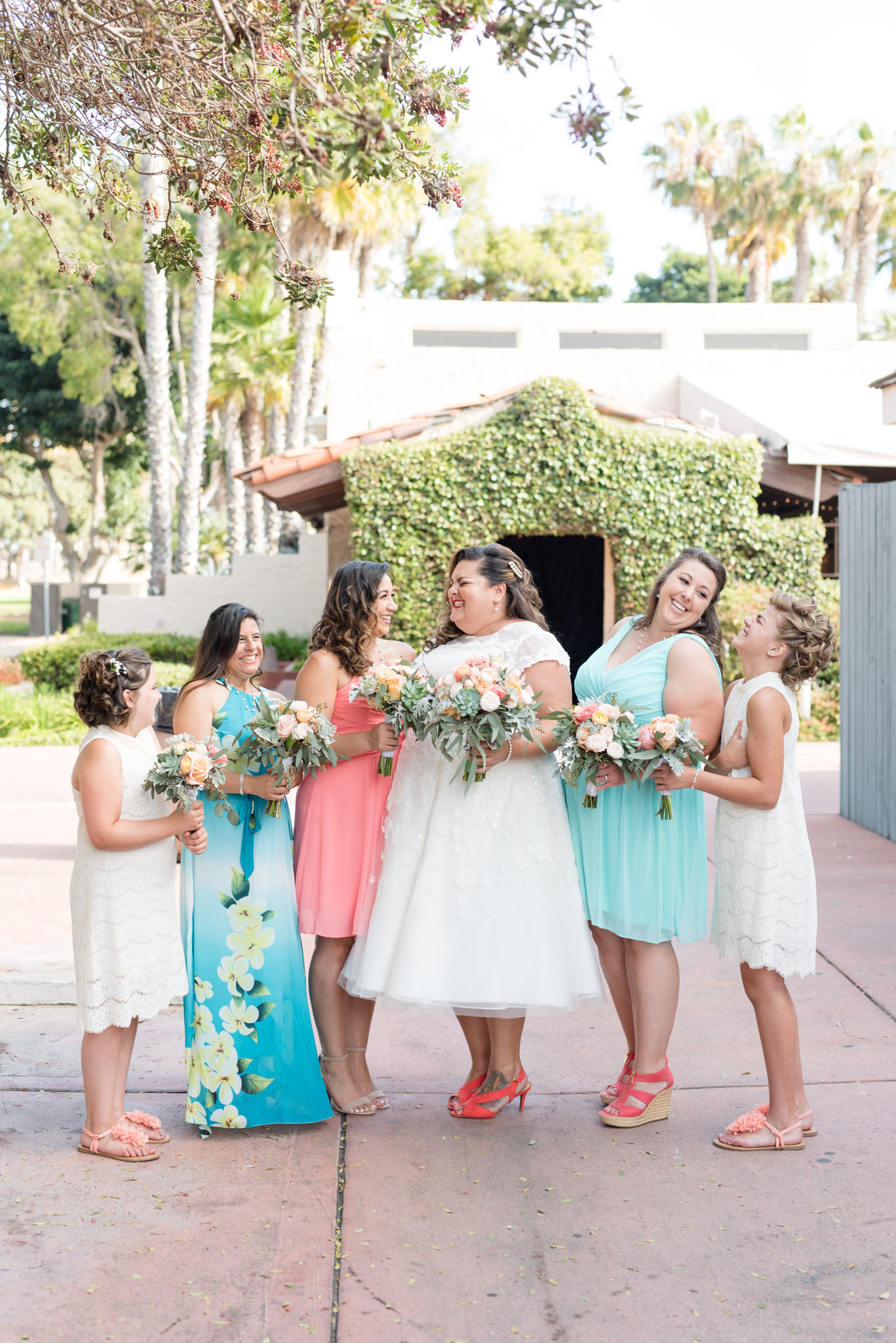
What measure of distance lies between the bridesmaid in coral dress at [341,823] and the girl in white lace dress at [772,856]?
3.43ft

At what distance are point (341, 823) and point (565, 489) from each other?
10.6 metres

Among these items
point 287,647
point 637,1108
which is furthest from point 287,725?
point 287,647

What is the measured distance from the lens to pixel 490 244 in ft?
126

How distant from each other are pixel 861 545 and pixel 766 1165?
21.1ft

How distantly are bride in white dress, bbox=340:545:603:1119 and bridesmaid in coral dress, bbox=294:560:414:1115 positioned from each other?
0.29 feet

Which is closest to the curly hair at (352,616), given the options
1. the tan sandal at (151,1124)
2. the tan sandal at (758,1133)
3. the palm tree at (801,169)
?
the tan sandal at (151,1124)

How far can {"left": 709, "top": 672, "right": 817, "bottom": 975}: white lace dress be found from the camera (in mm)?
3799

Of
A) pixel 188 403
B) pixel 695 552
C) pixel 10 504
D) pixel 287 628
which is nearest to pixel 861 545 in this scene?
pixel 695 552

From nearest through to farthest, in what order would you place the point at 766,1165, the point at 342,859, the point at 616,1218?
1. the point at 616,1218
2. the point at 766,1165
3. the point at 342,859

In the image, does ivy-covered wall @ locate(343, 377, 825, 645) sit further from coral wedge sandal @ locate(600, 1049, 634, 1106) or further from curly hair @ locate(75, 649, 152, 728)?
curly hair @ locate(75, 649, 152, 728)

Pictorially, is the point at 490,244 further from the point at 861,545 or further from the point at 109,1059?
the point at 109,1059

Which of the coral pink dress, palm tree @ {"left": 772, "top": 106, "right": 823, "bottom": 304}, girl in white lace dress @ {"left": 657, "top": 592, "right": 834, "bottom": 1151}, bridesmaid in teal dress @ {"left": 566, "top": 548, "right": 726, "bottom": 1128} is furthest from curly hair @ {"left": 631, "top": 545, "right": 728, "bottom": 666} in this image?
palm tree @ {"left": 772, "top": 106, "right": 823, "bottom": 304}

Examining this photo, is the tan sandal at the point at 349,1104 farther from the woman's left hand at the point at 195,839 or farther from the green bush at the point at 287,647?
the green bush at the point at 287,647

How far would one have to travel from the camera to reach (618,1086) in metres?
4.19
